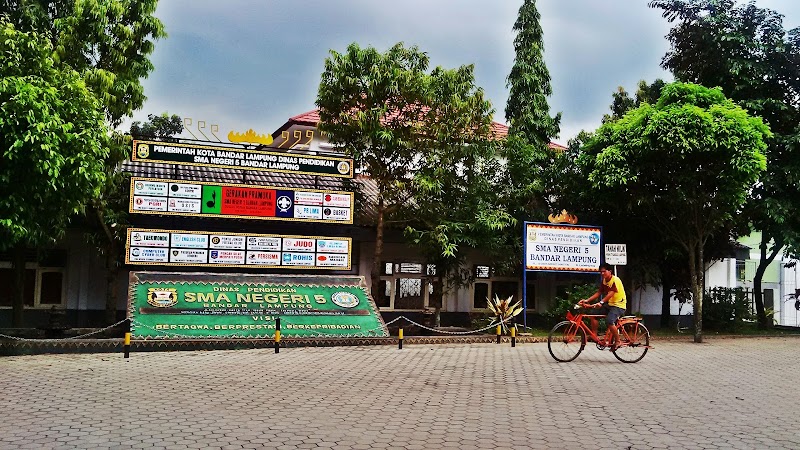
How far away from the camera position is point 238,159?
18109mm

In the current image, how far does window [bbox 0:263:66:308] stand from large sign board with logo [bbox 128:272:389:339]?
557 cm

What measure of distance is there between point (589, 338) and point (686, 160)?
773cm

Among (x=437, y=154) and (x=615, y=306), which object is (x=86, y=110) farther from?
(x=615, y=306)

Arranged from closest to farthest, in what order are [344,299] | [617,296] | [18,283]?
[617,296] → [18,283] → [344,299]

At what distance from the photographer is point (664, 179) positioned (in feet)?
62.6

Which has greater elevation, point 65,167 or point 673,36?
point 673,36

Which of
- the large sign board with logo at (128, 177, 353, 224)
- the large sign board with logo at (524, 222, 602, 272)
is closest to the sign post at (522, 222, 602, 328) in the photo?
the large sign board with logo at (524, 222, 602, 272)

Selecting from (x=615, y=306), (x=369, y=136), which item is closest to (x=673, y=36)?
(x=369, y=136)

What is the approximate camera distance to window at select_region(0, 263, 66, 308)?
792 inches

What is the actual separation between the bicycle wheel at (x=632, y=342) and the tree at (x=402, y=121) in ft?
20.8

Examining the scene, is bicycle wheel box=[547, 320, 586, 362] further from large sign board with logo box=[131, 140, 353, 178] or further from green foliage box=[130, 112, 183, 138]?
green foliage box=[130, 112, 183, 138]

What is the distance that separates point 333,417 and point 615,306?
283 inches

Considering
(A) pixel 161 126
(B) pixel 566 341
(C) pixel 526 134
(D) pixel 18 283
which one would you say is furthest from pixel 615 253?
(A) pixel 161 126

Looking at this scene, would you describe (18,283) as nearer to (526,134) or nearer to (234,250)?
(234,250)
